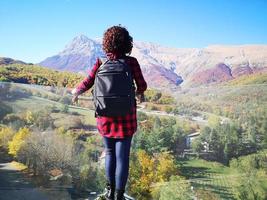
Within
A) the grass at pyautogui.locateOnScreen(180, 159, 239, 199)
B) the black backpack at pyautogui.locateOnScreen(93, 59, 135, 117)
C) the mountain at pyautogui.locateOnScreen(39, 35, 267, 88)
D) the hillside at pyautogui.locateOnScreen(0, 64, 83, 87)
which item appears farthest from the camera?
the mountain at pyautogui.locateOnScreen(39, 35, 267, 88)

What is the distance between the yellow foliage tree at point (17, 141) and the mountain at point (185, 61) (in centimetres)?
1894

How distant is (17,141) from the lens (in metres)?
3.70

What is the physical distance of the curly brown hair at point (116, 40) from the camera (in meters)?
1.71

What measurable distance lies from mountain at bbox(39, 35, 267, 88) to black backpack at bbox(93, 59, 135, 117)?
20866 mm

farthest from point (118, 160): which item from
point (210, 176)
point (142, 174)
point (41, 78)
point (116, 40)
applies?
point (41, 78)

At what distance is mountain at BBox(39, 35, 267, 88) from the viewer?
24922mm

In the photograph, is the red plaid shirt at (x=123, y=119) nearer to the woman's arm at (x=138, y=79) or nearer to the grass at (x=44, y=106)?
the woman's arm at (x=138, y=79)

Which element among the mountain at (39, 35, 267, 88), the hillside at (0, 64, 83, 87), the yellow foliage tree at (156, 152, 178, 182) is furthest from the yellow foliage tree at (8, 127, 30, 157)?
the mountain at (39, 35, 267, 88)

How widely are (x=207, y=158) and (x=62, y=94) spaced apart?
6.00ft

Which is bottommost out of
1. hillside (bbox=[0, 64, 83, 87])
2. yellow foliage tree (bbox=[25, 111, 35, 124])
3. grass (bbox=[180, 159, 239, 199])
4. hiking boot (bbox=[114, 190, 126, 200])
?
grass (bbox=[180, 159, 239, 199])

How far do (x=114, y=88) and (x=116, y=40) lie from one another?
0.22 m

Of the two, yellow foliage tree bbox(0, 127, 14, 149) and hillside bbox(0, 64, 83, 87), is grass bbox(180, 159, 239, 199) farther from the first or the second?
hillside bbox(0, 64, 83, 87)

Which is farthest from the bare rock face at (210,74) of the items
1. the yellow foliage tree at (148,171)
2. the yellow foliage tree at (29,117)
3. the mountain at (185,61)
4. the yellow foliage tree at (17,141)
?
the yellow foliage tree at (17,141)

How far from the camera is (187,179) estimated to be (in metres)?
4.11
